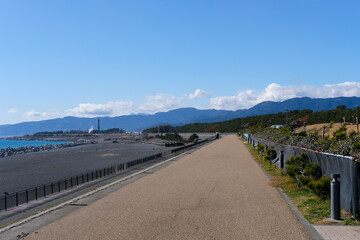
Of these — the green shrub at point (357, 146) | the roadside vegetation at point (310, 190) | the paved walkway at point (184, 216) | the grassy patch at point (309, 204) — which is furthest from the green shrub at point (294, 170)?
the green shrub at point (357, 146)

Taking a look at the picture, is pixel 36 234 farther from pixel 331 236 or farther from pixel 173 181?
pixel 173 181

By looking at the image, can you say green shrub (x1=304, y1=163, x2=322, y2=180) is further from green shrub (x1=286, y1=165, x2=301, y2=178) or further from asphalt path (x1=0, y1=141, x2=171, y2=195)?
asphalt path (x1=0, y1=141, x2=171, y2=195)

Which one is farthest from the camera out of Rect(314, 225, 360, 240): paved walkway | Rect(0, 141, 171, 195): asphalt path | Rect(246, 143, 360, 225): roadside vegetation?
Rect(0, 141, 171, 195): asphalt path

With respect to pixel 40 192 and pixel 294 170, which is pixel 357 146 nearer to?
pixel 294 170

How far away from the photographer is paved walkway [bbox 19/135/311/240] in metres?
9.68

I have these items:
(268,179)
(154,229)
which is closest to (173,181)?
(268,179)

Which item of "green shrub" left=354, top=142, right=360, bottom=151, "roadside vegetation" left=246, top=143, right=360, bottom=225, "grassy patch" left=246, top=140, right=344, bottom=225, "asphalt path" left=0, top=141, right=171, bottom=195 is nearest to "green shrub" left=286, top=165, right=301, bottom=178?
"roadside vegetation" left=246, top=143, right=360, bottom=225

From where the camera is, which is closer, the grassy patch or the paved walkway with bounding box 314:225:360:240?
the paved walkway with bounding box 314:225:360:240

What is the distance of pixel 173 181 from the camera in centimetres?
2092

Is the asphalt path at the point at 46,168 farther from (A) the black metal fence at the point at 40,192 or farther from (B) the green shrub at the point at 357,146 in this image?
(B) the green shrub at the point at 357,146

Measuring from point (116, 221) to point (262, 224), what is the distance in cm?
455

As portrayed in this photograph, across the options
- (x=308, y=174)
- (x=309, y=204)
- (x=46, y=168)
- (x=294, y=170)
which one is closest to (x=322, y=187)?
(x=309, y=204)

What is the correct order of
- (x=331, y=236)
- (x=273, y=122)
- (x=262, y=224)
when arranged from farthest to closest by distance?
(x=273, y=122) → (x=262, y=224) → (x=331, y=236)

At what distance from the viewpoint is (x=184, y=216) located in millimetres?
11727
